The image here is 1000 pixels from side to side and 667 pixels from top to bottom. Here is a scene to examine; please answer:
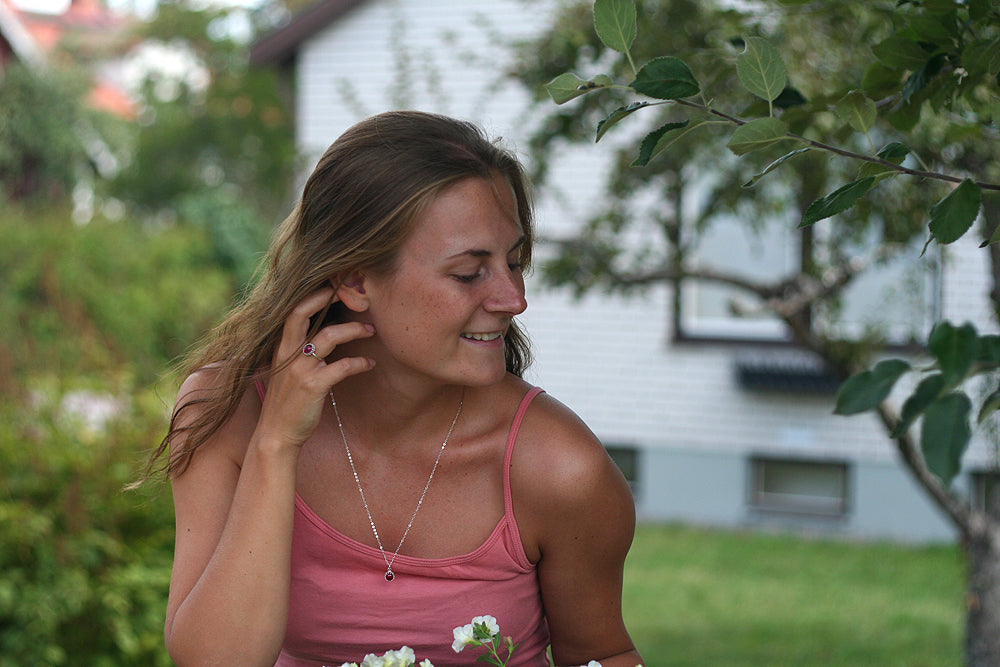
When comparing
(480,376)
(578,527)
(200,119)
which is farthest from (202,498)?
(200,119)

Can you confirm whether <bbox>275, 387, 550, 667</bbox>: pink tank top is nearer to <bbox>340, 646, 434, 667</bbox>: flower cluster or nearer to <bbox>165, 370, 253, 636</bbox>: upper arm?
<bbox>165, 370, 253, 636</bbox>: upper arm

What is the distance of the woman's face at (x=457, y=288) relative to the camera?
177 centimetres

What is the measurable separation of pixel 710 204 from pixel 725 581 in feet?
13.2

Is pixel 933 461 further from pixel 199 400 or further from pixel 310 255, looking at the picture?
pixel 199 400

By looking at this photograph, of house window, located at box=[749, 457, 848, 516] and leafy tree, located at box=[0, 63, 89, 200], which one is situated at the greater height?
leafy tree, located at box=[0, 63, 89, 200]

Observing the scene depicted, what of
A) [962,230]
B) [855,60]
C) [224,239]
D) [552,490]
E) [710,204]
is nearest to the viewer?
[962,230]

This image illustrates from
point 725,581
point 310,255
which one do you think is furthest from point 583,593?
point 725,581

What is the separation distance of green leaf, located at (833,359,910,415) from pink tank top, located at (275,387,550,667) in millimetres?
912

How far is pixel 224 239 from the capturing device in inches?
500

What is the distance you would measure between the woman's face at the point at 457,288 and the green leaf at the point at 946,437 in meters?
0.89

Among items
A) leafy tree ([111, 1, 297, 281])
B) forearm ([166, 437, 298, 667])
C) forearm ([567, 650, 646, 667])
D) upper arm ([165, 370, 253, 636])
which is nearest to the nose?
forearm ([166, 437, 298, 667])

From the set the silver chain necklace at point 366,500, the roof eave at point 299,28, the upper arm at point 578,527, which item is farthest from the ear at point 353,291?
the roof eave at point 299,28

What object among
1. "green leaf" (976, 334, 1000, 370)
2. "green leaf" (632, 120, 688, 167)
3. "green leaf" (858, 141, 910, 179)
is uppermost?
"green leaf" (632, 120, 688, 167)

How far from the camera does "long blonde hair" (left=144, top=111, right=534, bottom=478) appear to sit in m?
1.79
